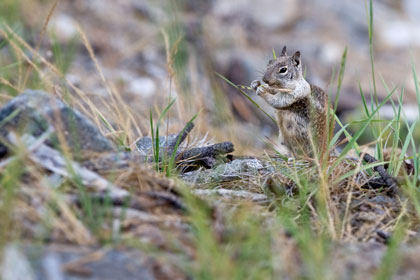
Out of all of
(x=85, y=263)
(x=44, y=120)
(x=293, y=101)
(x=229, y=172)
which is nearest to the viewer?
(x=85, y=263)

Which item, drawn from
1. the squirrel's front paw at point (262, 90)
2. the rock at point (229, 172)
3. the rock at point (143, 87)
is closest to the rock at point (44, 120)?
the rock at point (229, 172)

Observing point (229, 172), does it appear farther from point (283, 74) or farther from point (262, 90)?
point (283, 74)

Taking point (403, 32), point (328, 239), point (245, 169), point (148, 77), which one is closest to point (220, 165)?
point (245, 169)

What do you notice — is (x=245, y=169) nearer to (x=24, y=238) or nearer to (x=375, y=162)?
(x=375, y=162)

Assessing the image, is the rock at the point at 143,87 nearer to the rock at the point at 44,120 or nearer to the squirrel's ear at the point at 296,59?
the squirrel's ear at the point at 296,59

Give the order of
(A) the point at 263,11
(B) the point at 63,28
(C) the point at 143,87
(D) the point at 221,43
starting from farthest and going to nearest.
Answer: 1. (A) the point at 263,11
2. (D) the point at 221,43
3. (B) the point at 63,28
4. (C) the point at 143,87

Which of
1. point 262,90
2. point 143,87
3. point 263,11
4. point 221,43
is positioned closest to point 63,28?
point 143,87
